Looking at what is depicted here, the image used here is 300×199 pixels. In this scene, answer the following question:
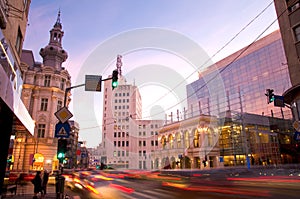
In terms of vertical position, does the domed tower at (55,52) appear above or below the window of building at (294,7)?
above

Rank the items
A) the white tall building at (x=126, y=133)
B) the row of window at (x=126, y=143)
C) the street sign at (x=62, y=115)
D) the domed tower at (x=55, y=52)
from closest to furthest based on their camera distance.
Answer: the street sign at (x=62, y=115) < the domed tower at (x=55, y=52) < the white tall building at (x=126, y=133) < the row of window at (x=126, y=143)

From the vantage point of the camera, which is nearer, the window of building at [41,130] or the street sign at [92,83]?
the street sign at [92,83]

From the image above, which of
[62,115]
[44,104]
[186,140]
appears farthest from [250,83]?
[62,115]

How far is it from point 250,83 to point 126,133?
49.1m

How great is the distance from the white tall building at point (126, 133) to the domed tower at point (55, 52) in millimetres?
40777

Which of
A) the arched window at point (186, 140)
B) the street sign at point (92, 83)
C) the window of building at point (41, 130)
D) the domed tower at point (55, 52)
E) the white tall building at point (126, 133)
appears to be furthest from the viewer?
the white tall building at point (126, 133)

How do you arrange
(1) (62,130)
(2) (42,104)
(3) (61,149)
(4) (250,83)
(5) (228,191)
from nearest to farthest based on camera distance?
(3) (61,149) < (1) (62,130) < (5) (228,191) < (2) (42,104) < (4) (250,83)

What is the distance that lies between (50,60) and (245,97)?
53.8 m

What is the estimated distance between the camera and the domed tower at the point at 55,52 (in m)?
47.3

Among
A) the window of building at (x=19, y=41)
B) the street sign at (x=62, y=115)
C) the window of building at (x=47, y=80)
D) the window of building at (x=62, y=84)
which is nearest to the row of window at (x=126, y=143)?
the window of building at (x=62, y=84)

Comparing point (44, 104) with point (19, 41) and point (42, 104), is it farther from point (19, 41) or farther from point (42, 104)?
point (19, 41)

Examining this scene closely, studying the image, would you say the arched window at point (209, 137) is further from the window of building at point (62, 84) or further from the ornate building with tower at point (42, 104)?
the window of building at point (62, 84)

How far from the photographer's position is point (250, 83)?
69.4 m

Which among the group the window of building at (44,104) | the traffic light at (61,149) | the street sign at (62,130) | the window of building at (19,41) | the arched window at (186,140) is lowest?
the traffic light at (61,149)
